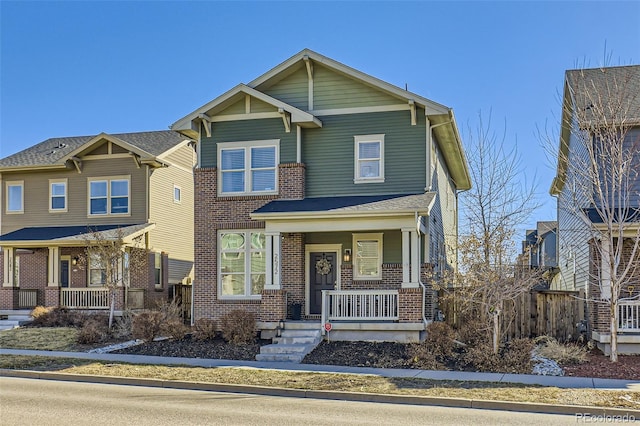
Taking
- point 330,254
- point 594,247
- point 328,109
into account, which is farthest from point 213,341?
point 594,247

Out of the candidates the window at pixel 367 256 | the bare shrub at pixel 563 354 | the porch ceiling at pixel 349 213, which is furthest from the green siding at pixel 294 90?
the bare shrub at pixel 563 354

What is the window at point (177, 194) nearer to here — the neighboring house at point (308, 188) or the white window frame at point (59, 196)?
the white window frame at point (59, 196)

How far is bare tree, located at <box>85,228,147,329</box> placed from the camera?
24.0m

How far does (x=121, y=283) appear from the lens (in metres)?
26.8

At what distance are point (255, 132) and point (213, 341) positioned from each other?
673 centimetres

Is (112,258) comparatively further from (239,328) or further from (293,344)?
(293,344)

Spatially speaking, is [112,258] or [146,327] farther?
[112,258]

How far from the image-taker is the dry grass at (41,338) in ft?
65.1

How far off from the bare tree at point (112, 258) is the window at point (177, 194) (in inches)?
148

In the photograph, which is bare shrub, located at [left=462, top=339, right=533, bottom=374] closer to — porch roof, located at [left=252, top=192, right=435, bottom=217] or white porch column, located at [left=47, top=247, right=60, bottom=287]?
porch roof, located at [left=252, top=192, right=435, bottom=217]

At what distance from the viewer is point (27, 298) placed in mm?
28562

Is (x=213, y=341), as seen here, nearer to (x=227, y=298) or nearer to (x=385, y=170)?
(x=227, y=298)

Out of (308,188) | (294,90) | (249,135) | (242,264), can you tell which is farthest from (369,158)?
(242,264)

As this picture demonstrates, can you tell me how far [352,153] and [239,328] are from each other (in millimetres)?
6368
